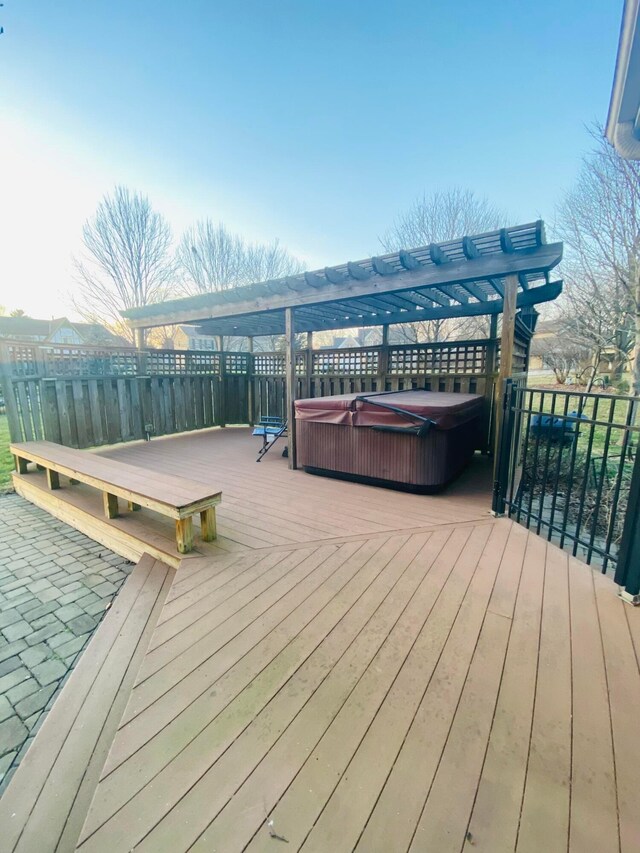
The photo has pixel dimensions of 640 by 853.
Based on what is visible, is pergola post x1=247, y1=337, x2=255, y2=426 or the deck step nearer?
the deck step

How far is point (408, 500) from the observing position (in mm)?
3404

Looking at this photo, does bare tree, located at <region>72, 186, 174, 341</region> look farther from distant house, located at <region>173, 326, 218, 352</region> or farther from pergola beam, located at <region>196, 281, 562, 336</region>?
distant house, located at <region>173, 326, 218, 352</region>

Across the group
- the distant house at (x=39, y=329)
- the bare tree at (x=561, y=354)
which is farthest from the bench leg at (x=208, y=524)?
the distant house at (x=39, y=329)

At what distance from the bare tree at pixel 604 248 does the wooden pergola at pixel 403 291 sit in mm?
3400

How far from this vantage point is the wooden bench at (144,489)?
93.1 inches

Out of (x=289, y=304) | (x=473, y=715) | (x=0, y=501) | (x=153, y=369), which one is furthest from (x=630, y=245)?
(x=0, y=501)

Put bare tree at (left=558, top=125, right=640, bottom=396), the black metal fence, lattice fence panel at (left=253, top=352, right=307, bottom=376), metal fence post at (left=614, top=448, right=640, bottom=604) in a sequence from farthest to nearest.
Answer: lattice fence panel at (left=253, top=352, right=307, bottom=376), bare tree at (left=558, top=125, right=640, bottom=396), the black metal fence, metal fence post at (left=614, top=448, right=640, bottom=604)

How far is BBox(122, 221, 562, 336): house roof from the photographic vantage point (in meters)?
2.92

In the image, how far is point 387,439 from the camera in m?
3.61

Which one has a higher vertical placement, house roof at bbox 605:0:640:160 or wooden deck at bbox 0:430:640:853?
house roof at bbox 605:0:640:160

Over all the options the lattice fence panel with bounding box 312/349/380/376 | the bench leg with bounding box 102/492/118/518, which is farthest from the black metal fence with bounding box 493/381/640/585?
the bench leg with bounding box 102/492/118/518

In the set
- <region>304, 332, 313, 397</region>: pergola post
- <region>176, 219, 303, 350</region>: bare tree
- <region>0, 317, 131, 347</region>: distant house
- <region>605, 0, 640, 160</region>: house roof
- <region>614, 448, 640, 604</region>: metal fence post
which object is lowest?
<region>614, 448, 640, 604</region>: metal fence post

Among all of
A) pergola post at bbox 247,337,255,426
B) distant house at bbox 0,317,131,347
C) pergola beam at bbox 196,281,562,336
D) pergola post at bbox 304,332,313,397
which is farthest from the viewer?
distant house at bbox 0,317,131,347

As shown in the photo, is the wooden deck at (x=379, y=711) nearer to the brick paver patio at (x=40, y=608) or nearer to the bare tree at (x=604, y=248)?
the brick paver patio at (x=40, y=608)
